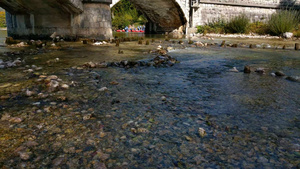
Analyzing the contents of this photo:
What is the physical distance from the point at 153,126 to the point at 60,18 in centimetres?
1069

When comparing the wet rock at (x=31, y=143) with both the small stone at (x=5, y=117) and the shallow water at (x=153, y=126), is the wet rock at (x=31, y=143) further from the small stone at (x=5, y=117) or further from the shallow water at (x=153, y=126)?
the small stone at (x=5, y=117)

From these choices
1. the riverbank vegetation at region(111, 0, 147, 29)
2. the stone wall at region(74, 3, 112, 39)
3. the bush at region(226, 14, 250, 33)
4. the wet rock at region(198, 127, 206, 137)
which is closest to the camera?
the wet rock at region(198, 127, 206, 137)

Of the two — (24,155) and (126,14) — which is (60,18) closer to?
(24,155)

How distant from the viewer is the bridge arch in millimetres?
19480

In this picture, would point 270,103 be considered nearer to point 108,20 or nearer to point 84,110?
point 84,110

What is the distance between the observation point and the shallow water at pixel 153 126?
1.41 meters

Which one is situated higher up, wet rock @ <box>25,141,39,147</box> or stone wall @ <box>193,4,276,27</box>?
stone wall @ <box>193,4,276,27</box>

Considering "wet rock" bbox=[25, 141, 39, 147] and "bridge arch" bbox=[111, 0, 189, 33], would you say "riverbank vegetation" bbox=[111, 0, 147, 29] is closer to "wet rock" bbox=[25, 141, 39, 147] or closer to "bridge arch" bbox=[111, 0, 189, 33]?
"bridge arch" bbox=[111, 0, 189, 33]

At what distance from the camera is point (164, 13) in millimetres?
21656

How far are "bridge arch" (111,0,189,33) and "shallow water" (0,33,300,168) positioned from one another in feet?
56.9

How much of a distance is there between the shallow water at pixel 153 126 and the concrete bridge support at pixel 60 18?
763 cm

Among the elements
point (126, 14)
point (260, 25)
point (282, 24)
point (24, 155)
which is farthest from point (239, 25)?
point (24, 155)

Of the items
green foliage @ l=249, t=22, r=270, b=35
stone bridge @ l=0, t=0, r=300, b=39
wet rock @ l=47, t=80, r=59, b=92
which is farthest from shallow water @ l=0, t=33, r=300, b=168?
green foliage @ l=249, t=22, r=270, b=35

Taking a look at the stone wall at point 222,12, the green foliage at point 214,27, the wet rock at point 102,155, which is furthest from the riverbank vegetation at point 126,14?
the wet rock at point 102,155
